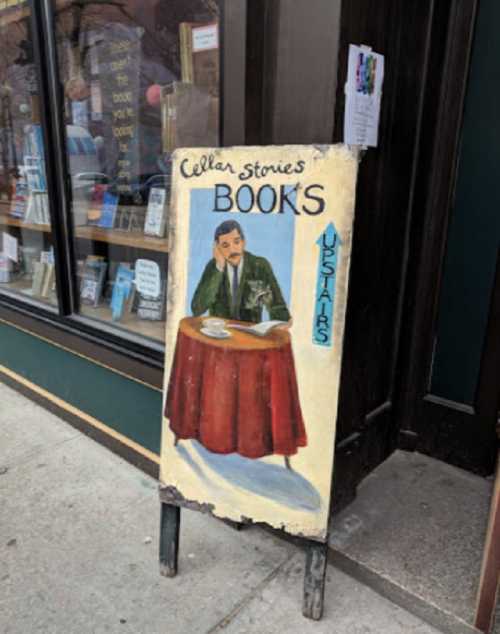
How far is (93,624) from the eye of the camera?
1.76m

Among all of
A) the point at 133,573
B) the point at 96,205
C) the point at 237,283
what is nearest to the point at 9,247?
the point at 96,205

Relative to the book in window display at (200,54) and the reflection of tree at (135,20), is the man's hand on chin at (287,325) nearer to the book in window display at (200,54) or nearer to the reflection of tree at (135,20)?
the book in window display at (200,54)

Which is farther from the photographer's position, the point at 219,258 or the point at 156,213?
the point at 156,213

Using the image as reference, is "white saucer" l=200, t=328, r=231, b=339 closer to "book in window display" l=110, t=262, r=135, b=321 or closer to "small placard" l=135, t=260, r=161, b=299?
"small placard" l=135, t=260, r=161, b=299

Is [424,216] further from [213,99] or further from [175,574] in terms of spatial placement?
[175,574]

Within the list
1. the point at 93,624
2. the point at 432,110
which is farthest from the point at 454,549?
the point at 432,110

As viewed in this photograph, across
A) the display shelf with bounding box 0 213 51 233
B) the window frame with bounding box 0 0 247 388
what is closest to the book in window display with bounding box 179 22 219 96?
the window frame with bounding box 0 0 247 388

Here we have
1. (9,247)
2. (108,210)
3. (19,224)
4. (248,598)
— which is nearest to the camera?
(248,598)

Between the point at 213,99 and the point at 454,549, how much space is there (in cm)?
201

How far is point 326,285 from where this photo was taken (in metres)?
1.48

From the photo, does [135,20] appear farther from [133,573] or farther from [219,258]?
[133,573]

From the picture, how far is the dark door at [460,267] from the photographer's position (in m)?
2.03

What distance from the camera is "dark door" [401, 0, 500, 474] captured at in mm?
2031

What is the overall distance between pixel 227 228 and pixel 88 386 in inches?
66.1
